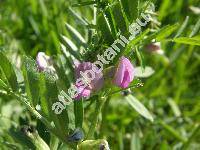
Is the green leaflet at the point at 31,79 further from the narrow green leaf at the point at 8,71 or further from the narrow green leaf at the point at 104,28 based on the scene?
the narrow green leaf at the point at 104,28

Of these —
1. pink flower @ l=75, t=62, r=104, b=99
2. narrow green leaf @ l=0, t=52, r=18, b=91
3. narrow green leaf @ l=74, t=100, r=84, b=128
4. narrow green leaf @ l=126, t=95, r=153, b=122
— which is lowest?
narrow green leaf @ l=126, t=95, r=153, b=122

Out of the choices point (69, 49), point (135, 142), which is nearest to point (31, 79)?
point (69, 49)

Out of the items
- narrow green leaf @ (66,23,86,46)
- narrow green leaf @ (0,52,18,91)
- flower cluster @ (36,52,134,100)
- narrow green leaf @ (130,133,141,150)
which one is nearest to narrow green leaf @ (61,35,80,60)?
narrow green leaf @ (66,23,86,46)

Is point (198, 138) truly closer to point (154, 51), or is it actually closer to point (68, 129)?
point (154, 51)

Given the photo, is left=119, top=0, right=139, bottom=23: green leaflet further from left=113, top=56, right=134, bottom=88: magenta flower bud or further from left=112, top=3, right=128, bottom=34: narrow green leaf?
left=113, top=56, right=134, bottom=88: magenta flower bud

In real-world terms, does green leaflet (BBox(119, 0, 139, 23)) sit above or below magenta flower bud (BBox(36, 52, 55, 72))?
above
